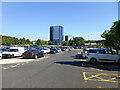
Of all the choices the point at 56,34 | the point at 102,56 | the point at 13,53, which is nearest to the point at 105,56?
the point at 102,56

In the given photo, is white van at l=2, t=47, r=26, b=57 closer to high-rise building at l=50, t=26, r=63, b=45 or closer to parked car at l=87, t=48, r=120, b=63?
parked car at l=87, t=48, r=120, b=63

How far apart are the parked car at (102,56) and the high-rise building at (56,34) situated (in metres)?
117

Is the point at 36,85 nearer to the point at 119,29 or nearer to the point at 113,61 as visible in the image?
the point at 113,61

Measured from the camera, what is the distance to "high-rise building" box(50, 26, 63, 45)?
132 meters

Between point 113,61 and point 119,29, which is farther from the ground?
point 119,29

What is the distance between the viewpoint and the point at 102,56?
1366cm

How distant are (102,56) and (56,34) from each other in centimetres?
12059

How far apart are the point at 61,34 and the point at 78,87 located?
13012 cm

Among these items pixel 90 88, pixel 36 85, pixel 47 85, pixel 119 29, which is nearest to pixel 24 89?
pixel 36 85

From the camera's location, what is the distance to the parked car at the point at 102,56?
13492 mm

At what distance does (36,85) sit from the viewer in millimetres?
6406

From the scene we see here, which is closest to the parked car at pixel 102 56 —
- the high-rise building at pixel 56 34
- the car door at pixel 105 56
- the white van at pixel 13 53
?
the car door at pixel 105 56

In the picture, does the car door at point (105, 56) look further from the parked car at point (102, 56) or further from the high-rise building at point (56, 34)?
the high-rise building at point (56, 34)

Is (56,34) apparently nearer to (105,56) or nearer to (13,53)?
(13,53)
